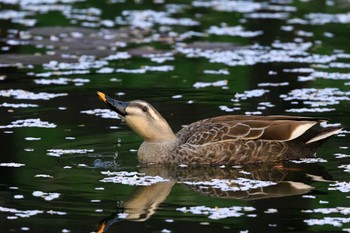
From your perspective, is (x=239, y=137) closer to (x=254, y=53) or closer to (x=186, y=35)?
(x=254, y=53)

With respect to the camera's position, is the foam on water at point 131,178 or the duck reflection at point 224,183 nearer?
the duck reflection at point 224,183

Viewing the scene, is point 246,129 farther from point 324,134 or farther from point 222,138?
point 324,134

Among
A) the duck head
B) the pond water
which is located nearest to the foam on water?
the pond water

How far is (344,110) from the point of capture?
50.1 ft

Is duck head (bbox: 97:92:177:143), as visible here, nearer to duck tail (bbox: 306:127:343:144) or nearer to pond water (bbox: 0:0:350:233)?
pond water (bbox: 0:0:350:233)

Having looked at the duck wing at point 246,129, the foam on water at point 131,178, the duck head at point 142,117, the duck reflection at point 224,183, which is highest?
the duck head at point 142,117

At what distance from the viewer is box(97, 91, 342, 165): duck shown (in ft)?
41.1

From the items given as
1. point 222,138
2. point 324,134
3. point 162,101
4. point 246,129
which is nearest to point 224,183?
point 222,138

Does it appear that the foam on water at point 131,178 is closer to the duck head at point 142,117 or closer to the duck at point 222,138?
the duck at point 222,138

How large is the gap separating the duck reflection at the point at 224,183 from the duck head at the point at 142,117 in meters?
0.46

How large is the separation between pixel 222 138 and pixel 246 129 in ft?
1.01

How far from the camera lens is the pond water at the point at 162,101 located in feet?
33.8

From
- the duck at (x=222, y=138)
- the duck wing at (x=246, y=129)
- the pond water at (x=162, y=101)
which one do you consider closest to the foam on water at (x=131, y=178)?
the pond water at (x=162, y=101)

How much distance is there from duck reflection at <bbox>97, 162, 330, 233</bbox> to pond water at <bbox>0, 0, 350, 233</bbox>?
20mm
